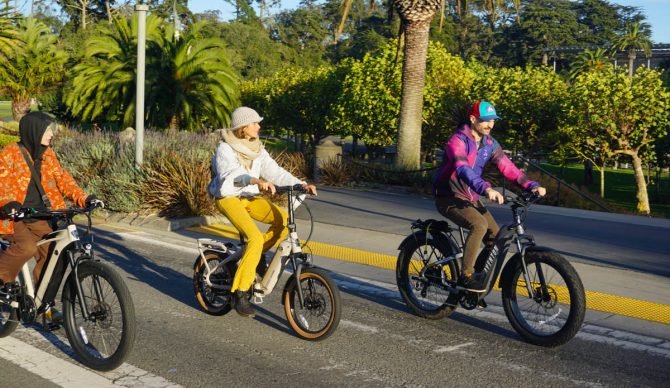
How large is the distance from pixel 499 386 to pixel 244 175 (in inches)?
98.3

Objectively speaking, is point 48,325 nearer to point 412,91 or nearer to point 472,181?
point 472,181

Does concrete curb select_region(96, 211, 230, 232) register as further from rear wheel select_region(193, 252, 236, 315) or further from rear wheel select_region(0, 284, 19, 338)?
rear wheel select_region(0, 284, 19, 338)

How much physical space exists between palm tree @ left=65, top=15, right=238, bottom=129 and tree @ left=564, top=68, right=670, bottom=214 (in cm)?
1429

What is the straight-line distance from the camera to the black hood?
18.5 ft

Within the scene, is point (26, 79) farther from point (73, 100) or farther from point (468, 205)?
point (468, 205)

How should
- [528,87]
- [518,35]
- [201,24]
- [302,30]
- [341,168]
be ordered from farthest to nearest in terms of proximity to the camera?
[302,30], [518,35], [528,87], [201,24], [341,168]

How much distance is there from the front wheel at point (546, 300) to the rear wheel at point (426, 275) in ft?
1.94

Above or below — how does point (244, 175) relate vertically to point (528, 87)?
below

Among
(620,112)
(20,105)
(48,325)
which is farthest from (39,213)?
(20,105)

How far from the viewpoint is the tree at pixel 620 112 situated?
31328mm

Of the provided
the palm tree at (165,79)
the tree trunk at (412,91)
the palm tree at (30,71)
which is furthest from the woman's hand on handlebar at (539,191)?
the palm tree at (30,71)

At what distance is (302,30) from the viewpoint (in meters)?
102

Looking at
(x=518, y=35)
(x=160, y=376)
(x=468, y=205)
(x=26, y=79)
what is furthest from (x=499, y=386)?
(x=518, y=35)

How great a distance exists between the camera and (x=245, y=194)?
640cm
